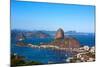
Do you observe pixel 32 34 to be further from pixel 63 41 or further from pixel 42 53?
pixel 63 41

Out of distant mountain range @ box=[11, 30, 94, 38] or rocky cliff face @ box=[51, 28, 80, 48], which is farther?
rocky cliff face @ box=[51, 28, 80, 48]

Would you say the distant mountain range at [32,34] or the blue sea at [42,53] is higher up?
the distant mountain range at [32,34]

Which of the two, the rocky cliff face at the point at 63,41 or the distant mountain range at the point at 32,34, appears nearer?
the distant mountain range at the point at 32,34

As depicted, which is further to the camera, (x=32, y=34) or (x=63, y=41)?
(x=63, y=41)

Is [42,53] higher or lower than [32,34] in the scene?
lower

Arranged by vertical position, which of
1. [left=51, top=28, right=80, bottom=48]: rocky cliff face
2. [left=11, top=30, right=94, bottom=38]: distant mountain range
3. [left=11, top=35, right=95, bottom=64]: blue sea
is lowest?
[left=11, top=35, right=95, bottom=64]: blue sea

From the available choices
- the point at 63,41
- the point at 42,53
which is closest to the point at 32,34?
the point at 42,53

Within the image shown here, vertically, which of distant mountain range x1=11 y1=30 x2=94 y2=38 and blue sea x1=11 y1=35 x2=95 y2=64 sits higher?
distant mountain range x1=11 y1=30 x2=94 y2=38

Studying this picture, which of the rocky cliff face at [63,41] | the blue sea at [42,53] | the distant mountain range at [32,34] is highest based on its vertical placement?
the distant mountain range at [32,34]

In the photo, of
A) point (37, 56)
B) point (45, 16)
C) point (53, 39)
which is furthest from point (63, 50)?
point (45, 16)

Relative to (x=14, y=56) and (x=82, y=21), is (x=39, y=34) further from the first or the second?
(x=82, y=21)

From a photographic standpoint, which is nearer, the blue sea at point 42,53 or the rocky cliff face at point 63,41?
the blue sea at point 42,53
